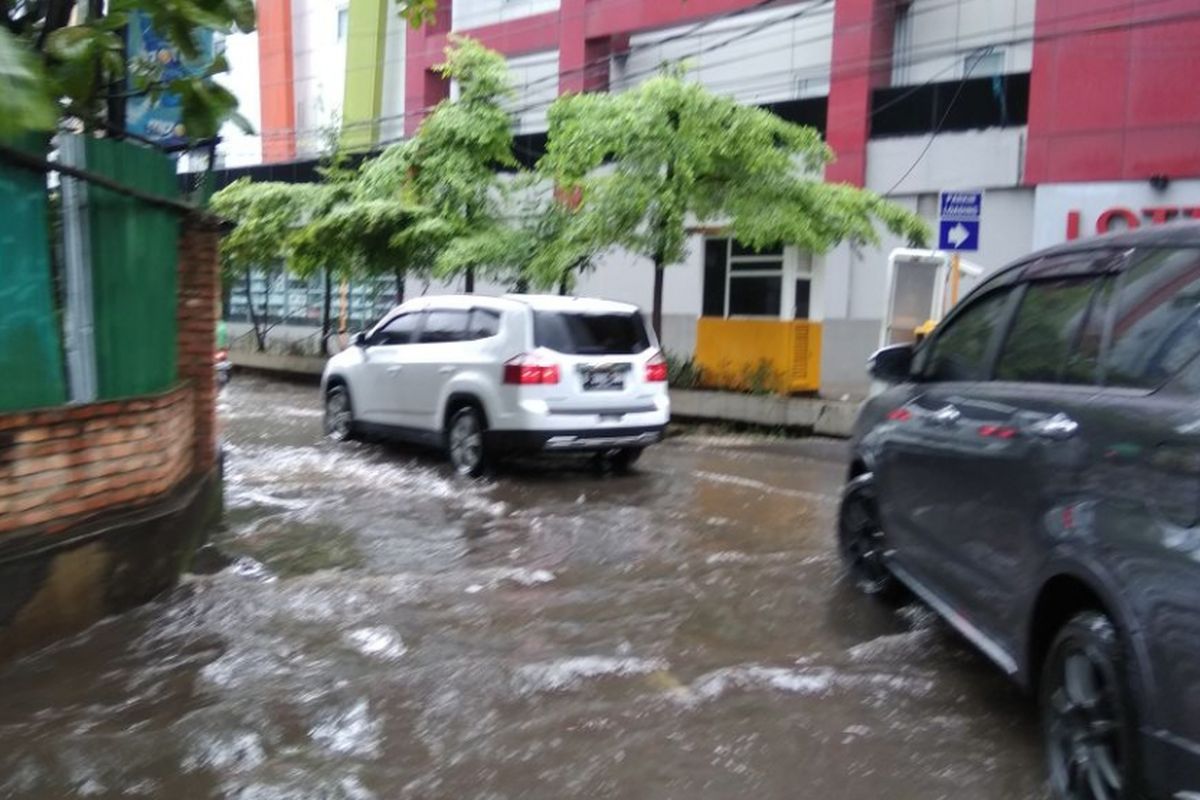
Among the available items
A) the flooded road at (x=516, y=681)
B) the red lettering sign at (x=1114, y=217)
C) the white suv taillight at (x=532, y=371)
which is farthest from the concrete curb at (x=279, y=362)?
the flooded road at (x=516, y=681)

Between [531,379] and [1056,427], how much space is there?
6.73m

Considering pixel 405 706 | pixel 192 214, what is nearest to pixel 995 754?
pixel 405 706

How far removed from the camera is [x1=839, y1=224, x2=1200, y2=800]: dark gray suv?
3.04m

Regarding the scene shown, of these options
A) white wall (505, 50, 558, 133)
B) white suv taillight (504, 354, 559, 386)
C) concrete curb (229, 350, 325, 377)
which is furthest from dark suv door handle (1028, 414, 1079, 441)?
white wall (505, 50, 558, 133)

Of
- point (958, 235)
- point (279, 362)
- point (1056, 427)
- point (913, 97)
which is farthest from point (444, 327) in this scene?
point (279, 362)

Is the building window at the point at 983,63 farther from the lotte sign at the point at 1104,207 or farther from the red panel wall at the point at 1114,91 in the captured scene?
the lotte sign at the point at 1104,207

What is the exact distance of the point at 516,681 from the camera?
198 inches

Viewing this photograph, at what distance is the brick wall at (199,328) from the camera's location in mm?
7691

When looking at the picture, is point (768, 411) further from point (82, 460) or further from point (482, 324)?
point (82, 460)

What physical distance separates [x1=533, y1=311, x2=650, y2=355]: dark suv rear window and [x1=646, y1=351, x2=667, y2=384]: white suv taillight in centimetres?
14

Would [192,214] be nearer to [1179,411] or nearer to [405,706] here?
[405,706]

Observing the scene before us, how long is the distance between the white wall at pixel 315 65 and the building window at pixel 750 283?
16.1 m

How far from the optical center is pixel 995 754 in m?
4.22

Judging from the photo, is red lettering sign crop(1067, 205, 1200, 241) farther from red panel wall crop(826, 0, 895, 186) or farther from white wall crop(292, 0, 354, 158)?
white wall crop(292, 0, 354, 158)
